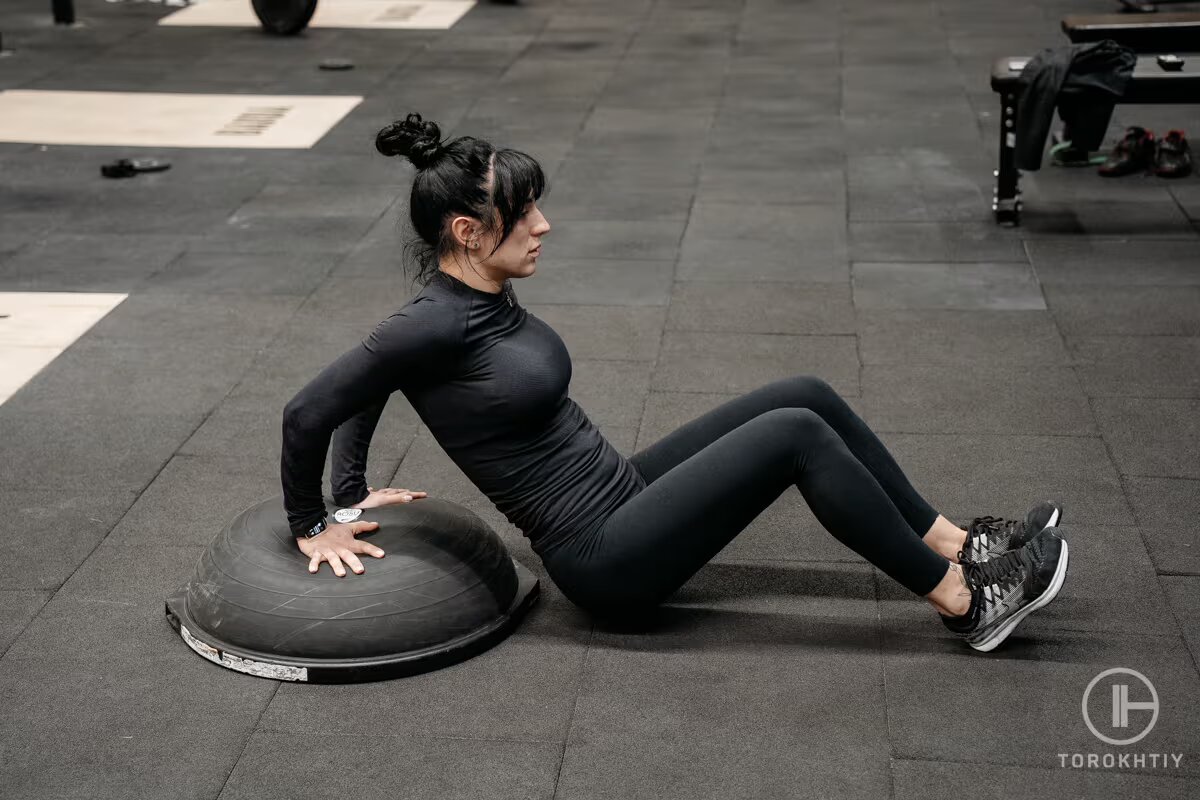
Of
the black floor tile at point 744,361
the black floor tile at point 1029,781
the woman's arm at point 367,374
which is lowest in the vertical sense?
the black floor tile at point 744,361

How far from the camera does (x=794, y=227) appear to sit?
21.8ft

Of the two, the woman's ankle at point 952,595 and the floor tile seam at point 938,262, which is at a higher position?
the woman's ankle at point 952,595

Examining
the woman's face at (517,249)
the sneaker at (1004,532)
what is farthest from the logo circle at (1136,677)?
the woman's face at (517,249)

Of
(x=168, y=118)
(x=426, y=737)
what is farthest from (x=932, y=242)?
(x=168, y=118)

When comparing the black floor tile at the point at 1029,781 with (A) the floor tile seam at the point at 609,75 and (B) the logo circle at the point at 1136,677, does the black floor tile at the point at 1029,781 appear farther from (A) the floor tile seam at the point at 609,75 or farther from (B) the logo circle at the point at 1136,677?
(A) the floor tile seam at the point at 609,75

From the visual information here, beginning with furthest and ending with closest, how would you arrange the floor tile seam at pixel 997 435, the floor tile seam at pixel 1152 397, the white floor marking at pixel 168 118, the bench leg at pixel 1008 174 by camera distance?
the white floor marking at pixel 168 118, the bench leg at pixel 1008 174, the floor tile seam at pixel 1152 397, the floor tile seam at pixel 997 435

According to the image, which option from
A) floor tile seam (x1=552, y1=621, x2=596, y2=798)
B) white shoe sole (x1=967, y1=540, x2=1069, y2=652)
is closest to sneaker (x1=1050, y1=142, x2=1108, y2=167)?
white shoe sole (x1=967, y1=540, x2=1069, y2=652)

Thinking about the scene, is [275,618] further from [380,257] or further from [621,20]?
[621,20]

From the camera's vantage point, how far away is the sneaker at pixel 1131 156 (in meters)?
7.17

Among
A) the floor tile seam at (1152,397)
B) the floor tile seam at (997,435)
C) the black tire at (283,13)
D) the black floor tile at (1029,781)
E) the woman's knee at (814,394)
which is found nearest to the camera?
the black floor tile at (1029,781)

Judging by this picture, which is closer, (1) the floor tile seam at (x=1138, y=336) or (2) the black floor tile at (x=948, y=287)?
(1) the floor tile seam at (x=1138, y=336)

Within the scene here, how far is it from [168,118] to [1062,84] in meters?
5.33

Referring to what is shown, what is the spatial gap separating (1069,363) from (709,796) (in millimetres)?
2855

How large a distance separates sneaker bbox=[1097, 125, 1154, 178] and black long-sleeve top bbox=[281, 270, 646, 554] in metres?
4.81
